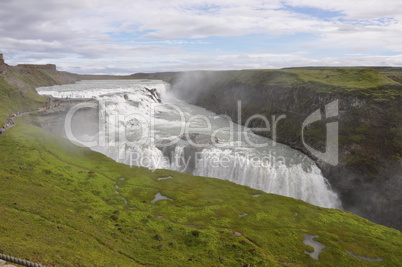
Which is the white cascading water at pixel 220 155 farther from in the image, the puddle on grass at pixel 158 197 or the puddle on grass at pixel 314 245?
the puddle on grass at pixel 314 245

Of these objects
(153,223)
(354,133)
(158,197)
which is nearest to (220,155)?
(158,197)

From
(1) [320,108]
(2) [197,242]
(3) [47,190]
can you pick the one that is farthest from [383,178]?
(3) [47,190]

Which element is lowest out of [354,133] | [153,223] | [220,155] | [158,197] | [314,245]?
[314,245]

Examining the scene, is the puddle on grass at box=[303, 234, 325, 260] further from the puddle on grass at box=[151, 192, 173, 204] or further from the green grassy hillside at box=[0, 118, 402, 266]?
the puddle on grass at box=[151, 192, 173, 204]

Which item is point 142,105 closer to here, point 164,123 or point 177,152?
point 164,123

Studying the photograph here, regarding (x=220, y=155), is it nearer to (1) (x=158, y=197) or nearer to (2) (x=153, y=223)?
(1) (x=158, y=197)

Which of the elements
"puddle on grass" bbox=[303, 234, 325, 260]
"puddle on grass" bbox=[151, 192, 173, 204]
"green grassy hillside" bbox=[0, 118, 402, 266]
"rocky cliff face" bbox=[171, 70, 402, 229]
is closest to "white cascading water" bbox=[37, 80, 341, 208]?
"rocky cliff face" bbox=[171, 70, 402, 229]
